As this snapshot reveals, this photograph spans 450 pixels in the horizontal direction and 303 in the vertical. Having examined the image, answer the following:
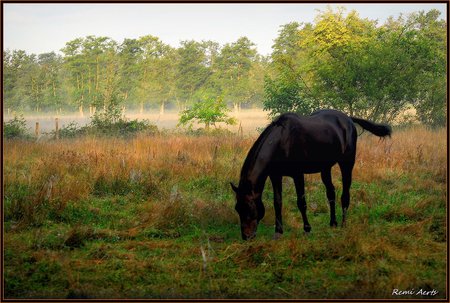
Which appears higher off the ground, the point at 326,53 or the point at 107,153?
the point at 326,53

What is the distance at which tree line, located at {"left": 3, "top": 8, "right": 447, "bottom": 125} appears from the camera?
18.4 meters

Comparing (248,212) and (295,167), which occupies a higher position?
(295,167)

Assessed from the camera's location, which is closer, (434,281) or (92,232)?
(434,281)

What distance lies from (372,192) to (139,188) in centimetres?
534

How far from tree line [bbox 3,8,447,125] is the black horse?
35.8 feet

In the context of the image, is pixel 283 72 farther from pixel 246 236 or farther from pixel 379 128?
pixel 246 236

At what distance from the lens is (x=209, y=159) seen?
1194cm

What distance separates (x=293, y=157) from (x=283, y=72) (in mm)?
15203

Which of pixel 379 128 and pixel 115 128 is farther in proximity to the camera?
pixel 115 128

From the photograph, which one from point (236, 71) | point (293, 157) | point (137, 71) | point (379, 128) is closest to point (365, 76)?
point (379, 128)

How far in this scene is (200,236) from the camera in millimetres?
6586

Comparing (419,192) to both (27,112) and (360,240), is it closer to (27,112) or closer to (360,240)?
(360,240)

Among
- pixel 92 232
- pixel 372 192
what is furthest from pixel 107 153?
pixel 372 192

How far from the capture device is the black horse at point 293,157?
256 inches
